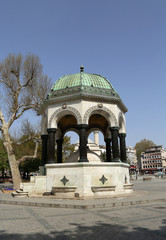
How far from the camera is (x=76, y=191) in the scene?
36.7 ft

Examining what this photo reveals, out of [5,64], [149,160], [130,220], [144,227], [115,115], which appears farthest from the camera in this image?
[149,160]

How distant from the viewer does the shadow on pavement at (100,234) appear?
4.70m

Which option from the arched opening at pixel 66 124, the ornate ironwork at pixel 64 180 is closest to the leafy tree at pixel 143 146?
the arched opening at pixel 66 124

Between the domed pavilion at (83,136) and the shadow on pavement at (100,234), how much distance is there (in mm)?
5672

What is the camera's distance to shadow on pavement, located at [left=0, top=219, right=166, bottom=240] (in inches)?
185

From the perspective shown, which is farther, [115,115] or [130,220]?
[115,115]

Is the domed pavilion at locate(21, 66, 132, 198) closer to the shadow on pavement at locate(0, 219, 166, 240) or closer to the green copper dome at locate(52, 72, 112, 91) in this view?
the green copper dome at locate(52, 72, 112, 91)

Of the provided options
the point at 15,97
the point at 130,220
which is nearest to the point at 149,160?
the point at 15,97

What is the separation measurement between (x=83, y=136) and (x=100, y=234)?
7501 mm

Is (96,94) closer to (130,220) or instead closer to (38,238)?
(130,220)

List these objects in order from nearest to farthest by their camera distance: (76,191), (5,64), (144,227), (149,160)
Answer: (144,227), (76,191), (5,64), (149,160)

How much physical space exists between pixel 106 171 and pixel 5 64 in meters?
15.0

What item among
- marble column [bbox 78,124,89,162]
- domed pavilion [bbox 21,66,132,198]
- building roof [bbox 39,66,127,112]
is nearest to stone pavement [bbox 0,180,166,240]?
domed pavilion [bbox 21,66,132,198]

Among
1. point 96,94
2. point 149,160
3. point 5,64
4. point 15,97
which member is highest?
point 5,64
